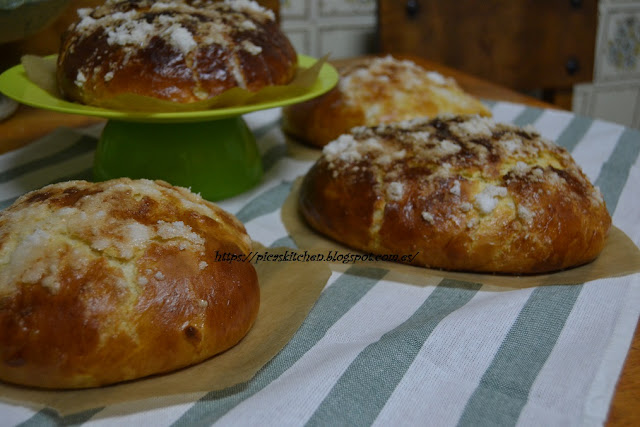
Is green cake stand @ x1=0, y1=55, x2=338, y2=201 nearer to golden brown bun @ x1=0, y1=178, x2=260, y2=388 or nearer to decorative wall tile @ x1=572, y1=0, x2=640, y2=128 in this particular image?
golden brown bun @ x1=0, y1=178, x2=260, y2=388

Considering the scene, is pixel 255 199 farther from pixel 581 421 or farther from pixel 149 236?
pixel 581 421

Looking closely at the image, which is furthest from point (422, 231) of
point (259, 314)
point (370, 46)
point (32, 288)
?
point (370, 46)

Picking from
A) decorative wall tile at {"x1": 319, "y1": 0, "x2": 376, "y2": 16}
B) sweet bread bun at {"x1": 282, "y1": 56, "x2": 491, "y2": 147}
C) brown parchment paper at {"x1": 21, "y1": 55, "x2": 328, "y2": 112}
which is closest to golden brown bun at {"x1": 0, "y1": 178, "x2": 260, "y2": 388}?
brown parchment paper at {"x1": 21, "y1": 55, "x2": 328, "y2": 112}

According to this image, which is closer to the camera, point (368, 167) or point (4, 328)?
point (4, 328)

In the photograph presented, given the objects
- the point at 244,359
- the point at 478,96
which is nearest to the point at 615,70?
the point at 478,96

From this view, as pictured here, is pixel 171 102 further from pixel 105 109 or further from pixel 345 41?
pixel 345 41
